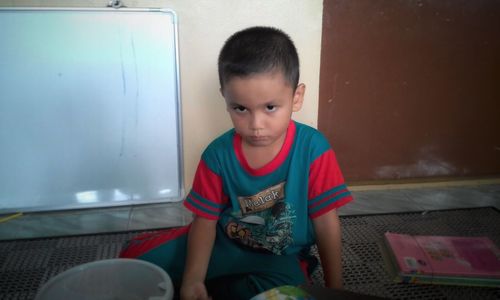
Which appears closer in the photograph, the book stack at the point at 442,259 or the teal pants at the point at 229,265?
the teal pants at the point at 229,265

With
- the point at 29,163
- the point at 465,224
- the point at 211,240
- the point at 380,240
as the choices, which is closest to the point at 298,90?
the point at 211,240

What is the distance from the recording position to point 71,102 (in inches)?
44.5

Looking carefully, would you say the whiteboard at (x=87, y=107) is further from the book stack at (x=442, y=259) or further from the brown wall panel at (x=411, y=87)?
the book stack at (x=442, y=259)

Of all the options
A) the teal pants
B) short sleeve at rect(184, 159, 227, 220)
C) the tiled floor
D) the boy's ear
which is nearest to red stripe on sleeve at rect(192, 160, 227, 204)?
short sleeve at rect(184, 159, 227, 220)

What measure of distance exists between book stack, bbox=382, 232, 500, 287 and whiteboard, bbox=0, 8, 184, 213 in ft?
2.33

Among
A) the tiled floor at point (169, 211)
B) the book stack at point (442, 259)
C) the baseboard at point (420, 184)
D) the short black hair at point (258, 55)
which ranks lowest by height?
the tiled floor at point (169, 211)

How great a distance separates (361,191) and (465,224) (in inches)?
14.2

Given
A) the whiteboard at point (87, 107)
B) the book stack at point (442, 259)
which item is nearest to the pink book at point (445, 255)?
the book stack at point (442, 259)

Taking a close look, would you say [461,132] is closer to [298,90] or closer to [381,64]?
[381,64]

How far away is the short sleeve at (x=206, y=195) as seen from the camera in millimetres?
725

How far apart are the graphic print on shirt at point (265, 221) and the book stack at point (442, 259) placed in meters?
0.33

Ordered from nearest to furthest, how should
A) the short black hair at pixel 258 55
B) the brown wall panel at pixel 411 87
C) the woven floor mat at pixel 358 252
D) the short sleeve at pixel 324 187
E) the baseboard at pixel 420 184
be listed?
the short black hair at pixel 258 55 → the short sleeve at pixel 324 187 → the woven floor mat at pixel 358 252 → the brown wall panel at pixel 411 87 → the baseboard at pixel 420 184

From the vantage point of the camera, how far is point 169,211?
4.03 feet

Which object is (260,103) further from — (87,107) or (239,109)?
(87,107)
